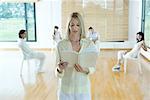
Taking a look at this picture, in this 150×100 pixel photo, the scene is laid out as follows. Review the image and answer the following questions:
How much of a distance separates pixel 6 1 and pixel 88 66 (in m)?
9.10

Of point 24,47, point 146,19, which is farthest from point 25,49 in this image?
point 146,19

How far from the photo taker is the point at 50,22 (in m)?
10.7

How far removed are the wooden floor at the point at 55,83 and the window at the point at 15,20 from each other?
348 cm

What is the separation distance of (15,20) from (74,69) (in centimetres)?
959

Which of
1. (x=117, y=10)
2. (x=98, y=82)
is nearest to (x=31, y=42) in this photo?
(x=117, y=10)

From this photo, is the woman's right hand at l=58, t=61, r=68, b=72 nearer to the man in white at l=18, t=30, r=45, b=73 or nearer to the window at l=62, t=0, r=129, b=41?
the man in white at l=18, t=30, r=45, b=73

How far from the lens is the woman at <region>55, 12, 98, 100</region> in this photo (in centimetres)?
208

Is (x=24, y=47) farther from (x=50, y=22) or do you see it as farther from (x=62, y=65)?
(x=50, y=22)

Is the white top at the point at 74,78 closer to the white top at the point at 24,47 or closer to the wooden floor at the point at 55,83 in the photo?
the wooden floor at the point at 55,83

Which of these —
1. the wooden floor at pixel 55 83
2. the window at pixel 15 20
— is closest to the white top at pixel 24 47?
the wooden floor at pixel 55 83

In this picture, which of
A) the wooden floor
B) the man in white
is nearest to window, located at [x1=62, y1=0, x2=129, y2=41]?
the wooden floor

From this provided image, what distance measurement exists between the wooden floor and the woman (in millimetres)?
2511

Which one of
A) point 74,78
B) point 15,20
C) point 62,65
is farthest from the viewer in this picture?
point 15,20

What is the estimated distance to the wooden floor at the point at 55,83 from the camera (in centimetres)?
477
